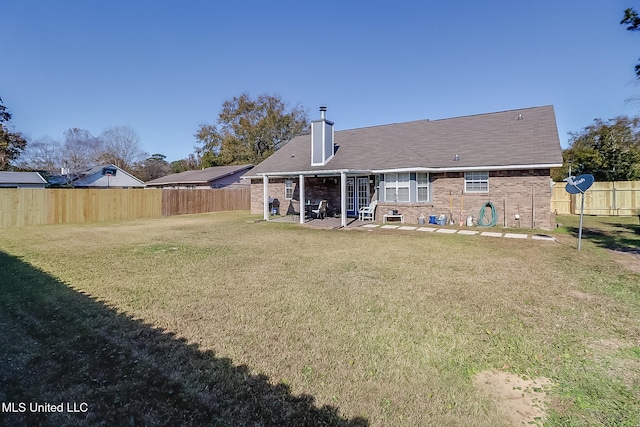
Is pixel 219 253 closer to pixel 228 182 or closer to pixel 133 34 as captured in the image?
pixel 133 34

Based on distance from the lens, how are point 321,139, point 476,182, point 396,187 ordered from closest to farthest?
1. point 476,182
2. point 396,187
3. point 321,139

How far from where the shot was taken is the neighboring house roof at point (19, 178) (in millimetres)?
27625

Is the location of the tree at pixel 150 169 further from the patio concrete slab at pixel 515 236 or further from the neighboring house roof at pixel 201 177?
the patio concrete slab at pixel 515 236

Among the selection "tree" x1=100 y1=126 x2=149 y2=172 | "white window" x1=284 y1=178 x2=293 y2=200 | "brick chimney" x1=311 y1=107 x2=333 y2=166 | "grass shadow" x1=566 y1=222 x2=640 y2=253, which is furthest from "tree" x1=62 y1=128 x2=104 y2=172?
"grass shadow" x1=566 y1=222 x2=640 y2=253

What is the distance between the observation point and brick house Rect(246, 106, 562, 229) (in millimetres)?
13414

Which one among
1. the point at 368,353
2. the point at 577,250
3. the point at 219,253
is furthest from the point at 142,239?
the point at 577,250

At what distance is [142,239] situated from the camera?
440 inches

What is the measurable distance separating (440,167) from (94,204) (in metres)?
18.2

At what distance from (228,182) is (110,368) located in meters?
33.4

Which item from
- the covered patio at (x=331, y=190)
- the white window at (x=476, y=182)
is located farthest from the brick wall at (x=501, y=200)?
the covered patio at (x=331, y=190)

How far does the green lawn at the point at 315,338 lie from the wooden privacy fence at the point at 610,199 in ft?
47.6

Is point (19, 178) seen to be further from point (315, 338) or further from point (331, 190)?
point (315, 338)

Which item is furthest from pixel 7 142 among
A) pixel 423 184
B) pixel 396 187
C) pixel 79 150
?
pixel 423 184

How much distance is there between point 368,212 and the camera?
52.2 ft
